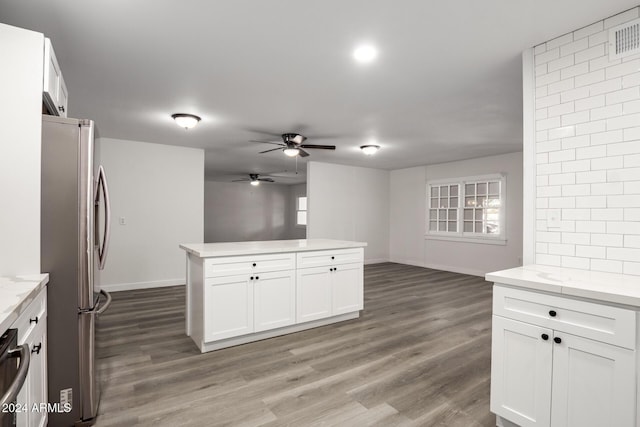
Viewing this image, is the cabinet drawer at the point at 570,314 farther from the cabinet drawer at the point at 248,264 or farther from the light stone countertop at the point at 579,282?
the cabinet drawer at the point at 248,264

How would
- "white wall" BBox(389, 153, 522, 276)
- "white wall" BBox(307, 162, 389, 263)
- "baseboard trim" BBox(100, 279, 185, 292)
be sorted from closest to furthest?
"baseboard trim" BBox(100, 279, 185, 292) < "white wall" BBox(389, 153, 522, 276) < "white wall" BBox(307, 162, 389, 263)

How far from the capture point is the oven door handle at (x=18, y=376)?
937 mm

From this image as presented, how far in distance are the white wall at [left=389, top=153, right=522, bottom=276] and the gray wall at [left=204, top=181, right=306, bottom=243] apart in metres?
4.92

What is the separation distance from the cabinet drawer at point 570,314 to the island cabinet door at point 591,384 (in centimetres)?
4

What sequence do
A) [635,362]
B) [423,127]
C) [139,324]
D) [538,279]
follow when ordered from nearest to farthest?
1. [635,362]
2. [538,279]
3. [139,324]
4. [423,127]

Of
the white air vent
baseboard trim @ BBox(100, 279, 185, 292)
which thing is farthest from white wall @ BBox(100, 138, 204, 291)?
the white air vent

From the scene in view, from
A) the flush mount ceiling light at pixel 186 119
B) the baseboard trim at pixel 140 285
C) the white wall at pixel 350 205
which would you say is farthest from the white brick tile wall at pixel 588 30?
the baseboard trim at pixel 140 285

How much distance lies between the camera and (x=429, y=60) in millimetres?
2504

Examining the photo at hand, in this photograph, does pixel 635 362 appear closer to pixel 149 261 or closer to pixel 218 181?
pixel 149 261

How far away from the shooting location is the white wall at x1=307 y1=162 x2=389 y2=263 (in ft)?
23.7

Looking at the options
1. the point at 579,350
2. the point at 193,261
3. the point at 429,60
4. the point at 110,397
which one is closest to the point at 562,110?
the point at 429,60

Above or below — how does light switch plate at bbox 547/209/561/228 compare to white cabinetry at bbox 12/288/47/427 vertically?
above

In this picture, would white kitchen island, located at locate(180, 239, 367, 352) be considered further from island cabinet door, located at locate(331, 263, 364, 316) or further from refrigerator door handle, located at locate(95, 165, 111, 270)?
refrigerator door handle, located at locate(95, 165, 111, 270)

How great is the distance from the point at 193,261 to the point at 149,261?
109 inches
